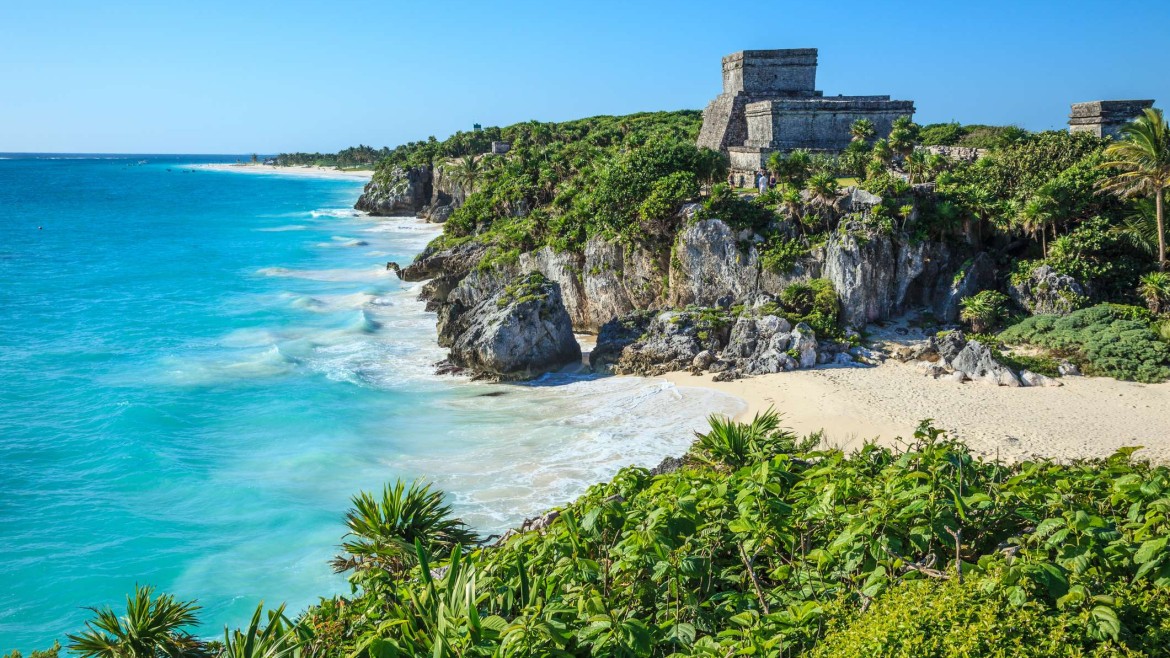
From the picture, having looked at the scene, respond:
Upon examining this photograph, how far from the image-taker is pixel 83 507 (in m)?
15.9

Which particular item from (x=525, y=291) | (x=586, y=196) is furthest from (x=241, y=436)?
(x=586, y=196)

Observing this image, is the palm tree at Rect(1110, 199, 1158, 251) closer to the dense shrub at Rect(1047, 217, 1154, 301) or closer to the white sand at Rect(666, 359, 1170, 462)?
the dense shrub at Rect(1047, 217, 1154, 301)

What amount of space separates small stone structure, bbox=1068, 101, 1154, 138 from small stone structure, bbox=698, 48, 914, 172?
22.7 feet

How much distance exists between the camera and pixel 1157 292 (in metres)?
20.5

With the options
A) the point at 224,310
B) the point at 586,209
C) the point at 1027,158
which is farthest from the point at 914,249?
the point at 224,310

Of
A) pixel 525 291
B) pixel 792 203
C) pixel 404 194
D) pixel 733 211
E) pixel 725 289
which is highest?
pixel 404 194

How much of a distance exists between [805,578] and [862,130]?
2924 centimetres

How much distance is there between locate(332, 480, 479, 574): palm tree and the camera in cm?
734

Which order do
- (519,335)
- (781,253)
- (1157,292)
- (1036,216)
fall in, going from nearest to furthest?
(1157,292)
(1036,216)
(519,335)
(781,253)

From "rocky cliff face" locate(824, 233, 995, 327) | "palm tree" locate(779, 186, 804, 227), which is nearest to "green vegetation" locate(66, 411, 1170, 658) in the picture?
"rocky cliff face" locate(824, 233, 995, 327)

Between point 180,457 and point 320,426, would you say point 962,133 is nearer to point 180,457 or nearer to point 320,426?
point 320,426

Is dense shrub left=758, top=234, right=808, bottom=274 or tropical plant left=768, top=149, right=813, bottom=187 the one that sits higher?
tropical plant left=768, top=149, right=813, bottom=187

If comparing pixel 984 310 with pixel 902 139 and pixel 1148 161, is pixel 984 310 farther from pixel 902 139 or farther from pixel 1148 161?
pixel 902 139

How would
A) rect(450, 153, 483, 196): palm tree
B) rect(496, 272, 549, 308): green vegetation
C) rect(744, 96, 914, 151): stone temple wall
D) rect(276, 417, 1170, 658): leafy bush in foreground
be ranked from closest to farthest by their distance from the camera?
1. rect(276, 417, 1170, 658): leafy bush in foreground
2. rect(496, 272, 549, 308): green vegetation
3. rect(744, 96, 914, 151): stone temple wall
4. rect(450, 153, 483, 196): palm tree
